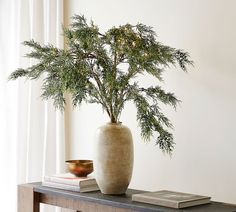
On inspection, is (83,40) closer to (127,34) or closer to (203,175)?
(127,34)

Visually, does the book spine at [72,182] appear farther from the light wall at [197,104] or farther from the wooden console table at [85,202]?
the light wall at [197,104]

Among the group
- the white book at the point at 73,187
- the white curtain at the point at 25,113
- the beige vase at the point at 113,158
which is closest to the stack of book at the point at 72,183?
the white book at the point at 73,187

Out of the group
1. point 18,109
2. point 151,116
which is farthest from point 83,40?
point 18,109

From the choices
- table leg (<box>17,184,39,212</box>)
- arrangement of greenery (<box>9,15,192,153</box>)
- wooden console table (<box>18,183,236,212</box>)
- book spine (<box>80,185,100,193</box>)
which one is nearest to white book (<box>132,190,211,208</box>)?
wooden console table (<box>18,183,236,212</box>)

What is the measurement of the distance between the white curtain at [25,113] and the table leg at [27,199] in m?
0.43

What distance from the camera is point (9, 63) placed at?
8.82ft

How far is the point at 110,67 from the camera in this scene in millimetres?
1893

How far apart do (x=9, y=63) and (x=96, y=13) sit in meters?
0.58

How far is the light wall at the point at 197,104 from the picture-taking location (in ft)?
6.56

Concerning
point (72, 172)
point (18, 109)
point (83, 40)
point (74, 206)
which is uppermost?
point (83, 40)

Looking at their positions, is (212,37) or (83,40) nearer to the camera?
(83,40)

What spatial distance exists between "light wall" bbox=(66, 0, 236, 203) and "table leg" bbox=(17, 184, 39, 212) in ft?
1.70

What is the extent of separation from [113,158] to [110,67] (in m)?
0.36

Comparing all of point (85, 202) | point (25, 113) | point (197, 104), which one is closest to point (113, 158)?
point (85, 202)
